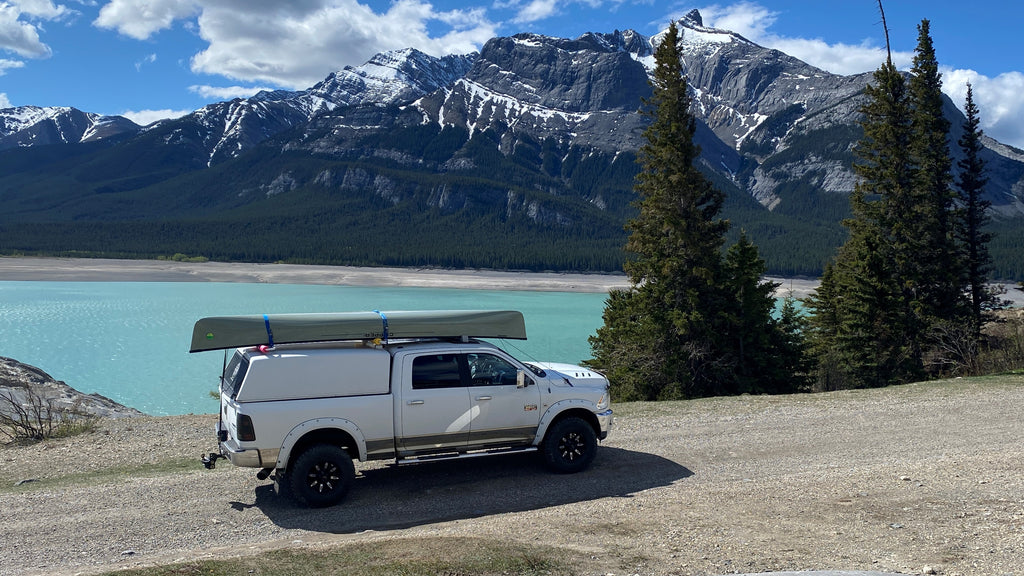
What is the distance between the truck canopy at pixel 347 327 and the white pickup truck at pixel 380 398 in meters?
0.01

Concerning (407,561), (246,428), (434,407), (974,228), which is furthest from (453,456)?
(974,228)

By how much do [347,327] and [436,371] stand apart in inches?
52.1

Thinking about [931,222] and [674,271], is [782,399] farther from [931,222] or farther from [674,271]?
[931,222]

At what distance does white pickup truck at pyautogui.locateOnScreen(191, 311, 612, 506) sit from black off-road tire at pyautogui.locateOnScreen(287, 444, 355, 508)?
13 millimetres

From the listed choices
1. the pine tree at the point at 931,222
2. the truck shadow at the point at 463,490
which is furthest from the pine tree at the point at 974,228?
the truck shadow at the point at 463,490

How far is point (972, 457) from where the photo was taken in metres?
10.8

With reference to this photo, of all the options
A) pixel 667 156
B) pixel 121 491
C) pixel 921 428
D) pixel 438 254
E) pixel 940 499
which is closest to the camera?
pixel 940 499

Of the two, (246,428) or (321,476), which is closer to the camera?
(246,428)

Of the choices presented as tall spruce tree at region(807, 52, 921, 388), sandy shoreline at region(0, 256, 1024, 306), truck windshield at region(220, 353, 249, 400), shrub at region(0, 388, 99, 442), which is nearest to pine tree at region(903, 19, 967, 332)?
tall spruce tree at region(807, 52, 921, 388)

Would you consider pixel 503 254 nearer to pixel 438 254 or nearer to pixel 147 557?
pixel 438 254

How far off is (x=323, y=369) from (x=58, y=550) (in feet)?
11.0

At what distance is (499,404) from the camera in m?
9.96

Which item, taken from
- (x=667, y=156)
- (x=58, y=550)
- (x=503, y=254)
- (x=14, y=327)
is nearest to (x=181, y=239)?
(x=503, y=254)

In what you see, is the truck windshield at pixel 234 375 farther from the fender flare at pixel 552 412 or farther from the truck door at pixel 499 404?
the fender flare at pixel 552 412
